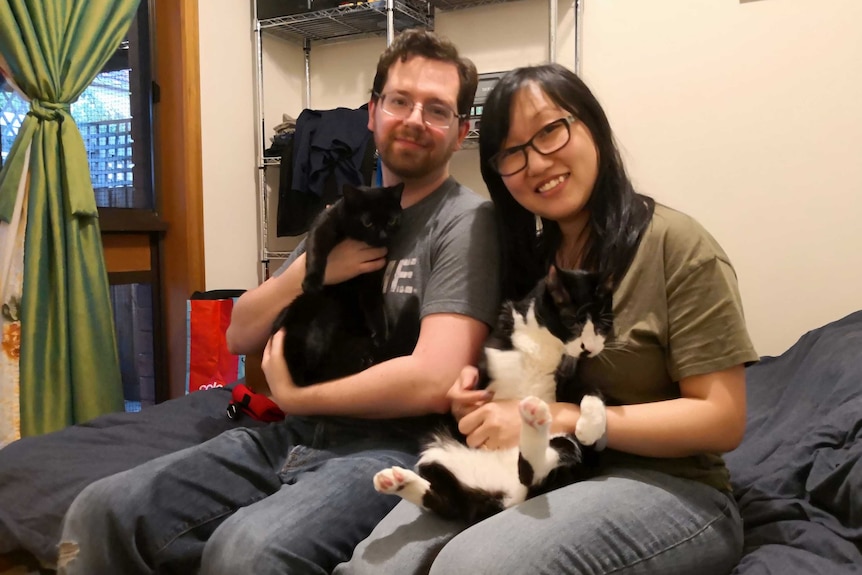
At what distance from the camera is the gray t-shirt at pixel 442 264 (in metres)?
1.36

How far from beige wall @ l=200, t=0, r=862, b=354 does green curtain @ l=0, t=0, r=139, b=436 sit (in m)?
0.70

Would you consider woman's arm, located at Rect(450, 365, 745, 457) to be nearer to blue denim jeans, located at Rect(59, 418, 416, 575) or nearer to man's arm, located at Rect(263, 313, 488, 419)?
man's arm, located at Rect(263, 313, 488, 419)

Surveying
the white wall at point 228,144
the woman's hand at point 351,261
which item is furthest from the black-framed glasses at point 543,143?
the white wall at point 228,144

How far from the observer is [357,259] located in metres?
1.50

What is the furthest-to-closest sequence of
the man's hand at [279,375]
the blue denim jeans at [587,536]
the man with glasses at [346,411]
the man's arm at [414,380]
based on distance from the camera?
the man's hand at [279,375] < the man's arm at [414,380] < the man with glasses at [346,411] < the blue denim jeans at [587,536]

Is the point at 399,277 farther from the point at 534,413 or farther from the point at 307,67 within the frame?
the point at 307,67

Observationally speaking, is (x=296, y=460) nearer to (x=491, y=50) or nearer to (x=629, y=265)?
(x=629, y=265)

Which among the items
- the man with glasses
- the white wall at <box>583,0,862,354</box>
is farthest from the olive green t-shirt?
the white wall at <box>583,0,862,354</box>

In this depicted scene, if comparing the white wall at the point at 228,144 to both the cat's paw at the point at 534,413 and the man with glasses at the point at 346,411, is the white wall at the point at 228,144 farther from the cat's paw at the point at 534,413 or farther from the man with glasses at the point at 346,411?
the cat's paw at the point at 534,413

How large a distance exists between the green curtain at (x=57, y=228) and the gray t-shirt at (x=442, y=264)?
1.51 m

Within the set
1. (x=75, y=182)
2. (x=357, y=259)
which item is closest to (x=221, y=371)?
(x=75, y=182)

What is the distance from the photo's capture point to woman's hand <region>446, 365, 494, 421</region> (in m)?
1.25

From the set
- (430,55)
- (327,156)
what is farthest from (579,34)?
(430,55)

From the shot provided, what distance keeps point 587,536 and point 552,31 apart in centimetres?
252
